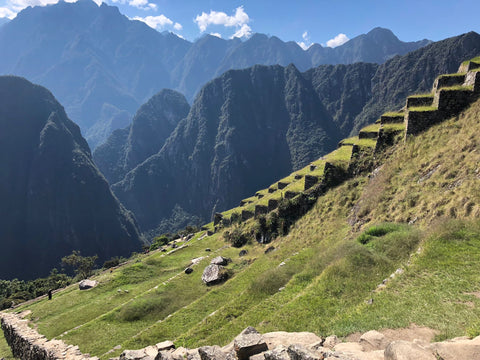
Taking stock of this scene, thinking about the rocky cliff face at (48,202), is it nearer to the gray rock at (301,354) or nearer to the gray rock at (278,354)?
the gray rock at (278,354)

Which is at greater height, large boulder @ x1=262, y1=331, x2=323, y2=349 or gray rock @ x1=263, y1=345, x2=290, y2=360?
gray rock @ x1=263, y1=345, x2=290, y2=360

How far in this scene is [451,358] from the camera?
463 cm

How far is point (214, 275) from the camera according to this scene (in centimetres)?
2262

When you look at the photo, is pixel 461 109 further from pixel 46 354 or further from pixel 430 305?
pixel 46 354

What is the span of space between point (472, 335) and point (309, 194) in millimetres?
19719

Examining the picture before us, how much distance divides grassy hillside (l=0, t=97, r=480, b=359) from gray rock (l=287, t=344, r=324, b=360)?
236 centimetres

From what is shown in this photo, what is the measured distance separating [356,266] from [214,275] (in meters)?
14.2

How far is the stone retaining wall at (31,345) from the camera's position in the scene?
54.0 ft

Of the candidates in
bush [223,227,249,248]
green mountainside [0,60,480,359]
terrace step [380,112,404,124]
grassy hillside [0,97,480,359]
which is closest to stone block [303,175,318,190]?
green mountainside [0,60,480,359]

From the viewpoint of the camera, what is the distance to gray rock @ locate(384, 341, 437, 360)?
4.81m

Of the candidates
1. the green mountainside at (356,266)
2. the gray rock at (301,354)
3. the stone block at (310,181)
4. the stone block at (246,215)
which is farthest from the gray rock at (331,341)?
the stone block at (246,215)

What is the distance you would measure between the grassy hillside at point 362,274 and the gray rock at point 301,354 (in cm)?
236

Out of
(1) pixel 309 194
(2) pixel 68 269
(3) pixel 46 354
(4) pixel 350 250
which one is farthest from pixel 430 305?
Result: (2) pixel 68 269

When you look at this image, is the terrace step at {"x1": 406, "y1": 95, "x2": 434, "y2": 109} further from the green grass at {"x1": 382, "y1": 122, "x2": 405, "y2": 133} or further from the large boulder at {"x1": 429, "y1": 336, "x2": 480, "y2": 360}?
the large boulder at {"x1": 429, "y1": 336, "x2": 480, "y2": 360}
